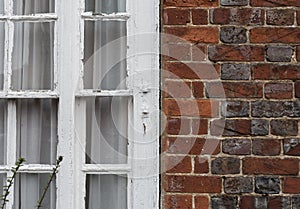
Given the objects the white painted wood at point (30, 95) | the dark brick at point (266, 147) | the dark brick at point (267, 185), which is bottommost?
the dark brick at point (267, 185)

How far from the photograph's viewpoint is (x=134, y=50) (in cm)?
357

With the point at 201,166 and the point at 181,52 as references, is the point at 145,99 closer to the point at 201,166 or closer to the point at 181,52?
the point at 181,52

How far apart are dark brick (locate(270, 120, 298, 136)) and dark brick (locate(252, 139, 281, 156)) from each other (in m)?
0.05

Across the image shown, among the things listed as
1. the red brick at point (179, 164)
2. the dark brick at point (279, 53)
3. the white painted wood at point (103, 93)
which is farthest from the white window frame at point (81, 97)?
the dark brick at point (279, 53)

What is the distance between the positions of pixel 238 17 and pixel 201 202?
100 centimetres

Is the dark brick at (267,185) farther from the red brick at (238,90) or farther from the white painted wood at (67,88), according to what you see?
the white painted wood at (67,88)

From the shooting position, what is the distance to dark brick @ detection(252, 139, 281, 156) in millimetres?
3400

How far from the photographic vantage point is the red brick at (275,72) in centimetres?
343

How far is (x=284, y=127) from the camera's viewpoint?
341 centimetres

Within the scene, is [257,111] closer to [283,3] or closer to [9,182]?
[283,3]

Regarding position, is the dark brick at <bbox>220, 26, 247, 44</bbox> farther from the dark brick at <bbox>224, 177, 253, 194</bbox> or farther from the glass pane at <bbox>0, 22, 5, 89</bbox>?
the glass pane at <bbox>0, 22, 5, 89</bbox>

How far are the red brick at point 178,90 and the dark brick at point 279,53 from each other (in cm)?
46

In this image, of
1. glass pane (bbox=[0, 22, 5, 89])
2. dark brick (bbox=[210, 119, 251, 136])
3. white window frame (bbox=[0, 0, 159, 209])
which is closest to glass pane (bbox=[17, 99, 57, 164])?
white window frame (bbox=[0, 0, 159, 209])

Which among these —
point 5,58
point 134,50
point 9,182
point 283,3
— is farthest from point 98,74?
point 283,3
